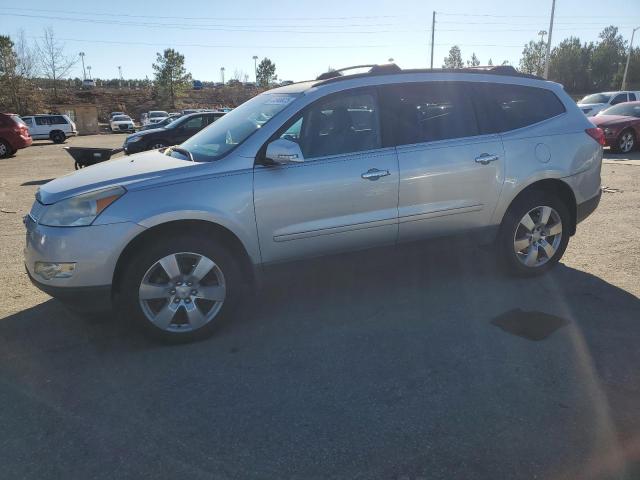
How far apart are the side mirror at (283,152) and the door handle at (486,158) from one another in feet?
5.45

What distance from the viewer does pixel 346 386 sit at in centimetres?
305

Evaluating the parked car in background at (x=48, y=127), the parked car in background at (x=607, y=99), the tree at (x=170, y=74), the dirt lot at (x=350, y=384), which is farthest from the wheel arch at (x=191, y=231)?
the tree at (x=170, y=74)

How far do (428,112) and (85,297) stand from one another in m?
3.04

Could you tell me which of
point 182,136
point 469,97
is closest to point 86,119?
point 182,136

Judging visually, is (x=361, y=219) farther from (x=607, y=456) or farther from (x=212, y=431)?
(x=607, y=456)

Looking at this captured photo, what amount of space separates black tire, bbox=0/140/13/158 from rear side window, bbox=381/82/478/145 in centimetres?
2000

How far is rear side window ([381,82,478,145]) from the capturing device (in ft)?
13.6

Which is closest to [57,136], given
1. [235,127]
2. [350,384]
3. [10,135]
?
[10,135]

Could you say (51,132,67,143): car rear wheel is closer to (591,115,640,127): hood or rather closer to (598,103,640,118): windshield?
(591,115,640,127): hood

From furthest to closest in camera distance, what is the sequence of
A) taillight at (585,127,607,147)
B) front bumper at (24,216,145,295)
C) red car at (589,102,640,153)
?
1. red car at (589,102,640,153)
2. taillight at (585,127,607,147)
3. front bumper at (24,216,145,295)

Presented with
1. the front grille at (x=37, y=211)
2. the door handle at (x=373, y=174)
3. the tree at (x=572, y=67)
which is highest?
the tree at (x=572, y=67)

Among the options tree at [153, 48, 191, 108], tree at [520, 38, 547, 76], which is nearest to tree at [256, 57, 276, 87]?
tree at [153, 48, 191, 108]

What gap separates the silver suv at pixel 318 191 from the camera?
3381 mm

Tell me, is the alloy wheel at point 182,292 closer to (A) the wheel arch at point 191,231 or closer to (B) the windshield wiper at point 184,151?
(A) the wheel arch at point 191,231
